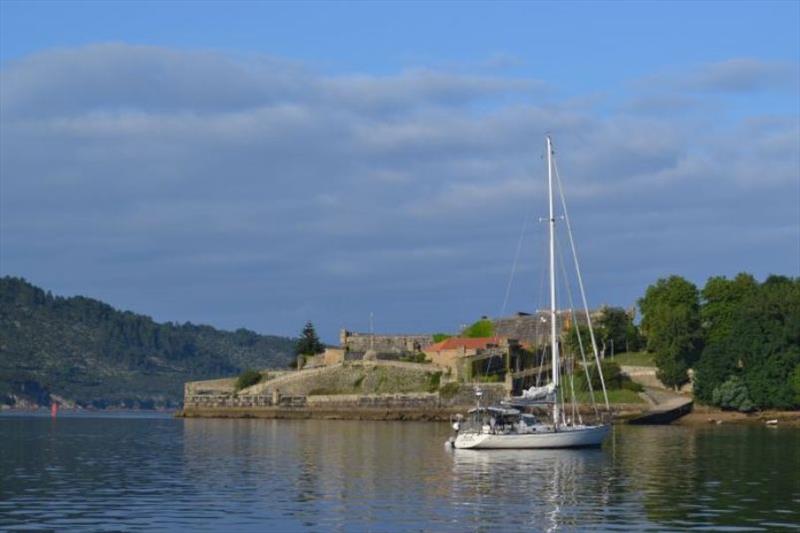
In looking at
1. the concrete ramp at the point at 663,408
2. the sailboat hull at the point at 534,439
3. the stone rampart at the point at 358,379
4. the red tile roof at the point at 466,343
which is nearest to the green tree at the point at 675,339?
the concrete ramp at the point at 663,408

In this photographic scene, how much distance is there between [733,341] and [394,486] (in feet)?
194

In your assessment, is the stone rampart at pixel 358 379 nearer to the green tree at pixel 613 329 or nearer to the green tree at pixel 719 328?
the green tree at pixel 613 329

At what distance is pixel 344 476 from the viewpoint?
4356cm

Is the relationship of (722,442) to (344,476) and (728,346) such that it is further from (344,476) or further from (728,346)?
(728,346)

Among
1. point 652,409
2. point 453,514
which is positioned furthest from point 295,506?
point 652,409

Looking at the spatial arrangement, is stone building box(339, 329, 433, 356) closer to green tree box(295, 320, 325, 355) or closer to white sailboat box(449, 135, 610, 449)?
green tree box(295, 320, 325, 355)

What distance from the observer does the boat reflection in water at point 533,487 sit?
32.6 meters

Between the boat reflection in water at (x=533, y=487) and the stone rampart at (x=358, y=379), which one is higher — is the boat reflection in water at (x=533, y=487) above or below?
below

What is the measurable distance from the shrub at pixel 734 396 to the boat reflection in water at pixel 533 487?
36.5m

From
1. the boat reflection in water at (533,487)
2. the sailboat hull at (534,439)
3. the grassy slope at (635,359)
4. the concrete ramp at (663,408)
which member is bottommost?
the boat reflection in water at (533,487)

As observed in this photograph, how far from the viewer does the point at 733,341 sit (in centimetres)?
9475

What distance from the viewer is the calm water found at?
104 feet

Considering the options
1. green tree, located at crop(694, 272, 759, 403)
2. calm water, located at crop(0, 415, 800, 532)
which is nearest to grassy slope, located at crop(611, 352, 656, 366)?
green tree, located at crop(694, 272, 759, 403)

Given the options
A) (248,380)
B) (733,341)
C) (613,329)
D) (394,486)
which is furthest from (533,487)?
(248,380)
